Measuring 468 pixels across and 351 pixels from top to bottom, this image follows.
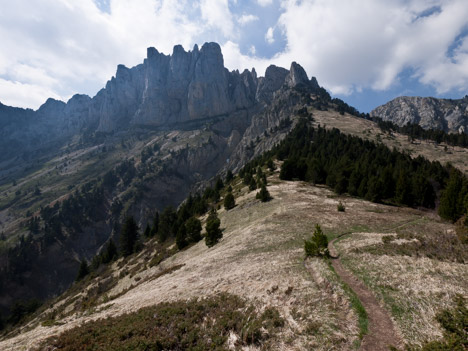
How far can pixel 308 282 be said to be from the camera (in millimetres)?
17688

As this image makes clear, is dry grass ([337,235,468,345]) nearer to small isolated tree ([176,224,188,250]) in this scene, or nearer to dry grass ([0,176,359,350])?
dry grass ([0,176,359,350])

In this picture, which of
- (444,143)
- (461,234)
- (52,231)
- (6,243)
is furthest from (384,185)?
(6,243)

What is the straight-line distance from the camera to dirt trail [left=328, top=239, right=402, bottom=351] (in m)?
11.1

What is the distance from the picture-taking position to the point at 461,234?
24.7 m

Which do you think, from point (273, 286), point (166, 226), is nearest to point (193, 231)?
point (166, 226)

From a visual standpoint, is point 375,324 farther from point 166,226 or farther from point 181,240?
point 166,226

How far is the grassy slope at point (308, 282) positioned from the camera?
12.5 m

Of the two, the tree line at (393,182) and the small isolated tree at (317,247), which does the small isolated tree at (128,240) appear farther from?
the small isolated tree at (317,247)

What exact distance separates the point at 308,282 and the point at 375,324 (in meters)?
5.53

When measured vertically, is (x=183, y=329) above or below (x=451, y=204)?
below

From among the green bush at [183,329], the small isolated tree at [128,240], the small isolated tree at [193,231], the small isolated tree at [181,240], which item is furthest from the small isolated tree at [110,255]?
the green bush at [183,329]

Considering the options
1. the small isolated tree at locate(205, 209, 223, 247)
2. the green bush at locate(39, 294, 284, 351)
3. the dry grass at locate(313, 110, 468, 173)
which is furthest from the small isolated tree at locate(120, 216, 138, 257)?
the dry grass at locate(313, 110, 468, 173)

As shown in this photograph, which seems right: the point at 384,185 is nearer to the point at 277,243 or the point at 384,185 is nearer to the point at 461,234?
the point at 461,234

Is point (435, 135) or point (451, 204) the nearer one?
point (451, 204)
